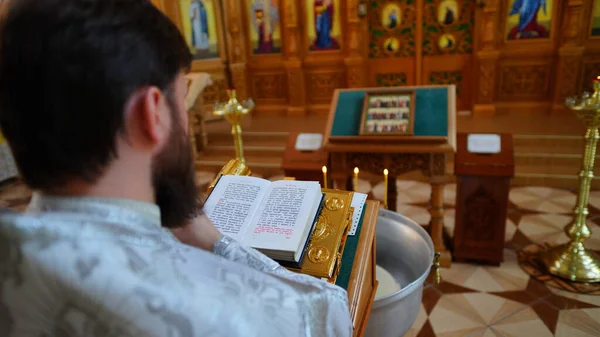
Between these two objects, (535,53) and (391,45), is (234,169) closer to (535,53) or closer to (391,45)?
(391,45)

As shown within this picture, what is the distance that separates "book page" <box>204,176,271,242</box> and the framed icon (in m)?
1.60

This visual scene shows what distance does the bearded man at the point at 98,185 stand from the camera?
20.7 inches

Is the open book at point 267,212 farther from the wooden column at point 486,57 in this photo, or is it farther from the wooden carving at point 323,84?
the wooden carving at point 323,84

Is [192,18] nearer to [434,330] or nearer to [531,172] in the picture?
[531,172]

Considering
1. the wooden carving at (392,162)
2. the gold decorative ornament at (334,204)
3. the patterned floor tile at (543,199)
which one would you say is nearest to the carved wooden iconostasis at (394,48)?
the patterned floor tile at (543,199)

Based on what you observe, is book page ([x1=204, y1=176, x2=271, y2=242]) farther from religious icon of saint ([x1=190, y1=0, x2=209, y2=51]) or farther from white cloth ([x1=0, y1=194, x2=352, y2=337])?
religious icon of saint ([x1=190, y1=0, x2=209, y2=51])

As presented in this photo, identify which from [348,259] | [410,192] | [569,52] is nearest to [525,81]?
[569,52]

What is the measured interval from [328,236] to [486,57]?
5.30 meters

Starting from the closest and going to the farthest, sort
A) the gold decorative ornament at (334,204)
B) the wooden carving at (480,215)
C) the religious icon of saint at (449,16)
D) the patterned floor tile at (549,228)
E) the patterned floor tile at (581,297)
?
the gold decorative ornament at (334,204) < the patterned floor tile at (581,297) < the wooden carving at (480,215) < the patterned floor tile at (549,228) < the religious icon of saint at (449,16)

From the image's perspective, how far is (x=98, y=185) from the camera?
1.94 ft

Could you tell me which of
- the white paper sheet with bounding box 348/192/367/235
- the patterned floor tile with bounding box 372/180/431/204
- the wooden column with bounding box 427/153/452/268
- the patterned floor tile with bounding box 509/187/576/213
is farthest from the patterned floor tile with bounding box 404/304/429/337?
the patterned floor tile with bounding box 509/187/576/213

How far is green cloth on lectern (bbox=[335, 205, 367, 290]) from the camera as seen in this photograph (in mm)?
1124

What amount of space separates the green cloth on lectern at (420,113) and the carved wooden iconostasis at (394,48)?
3.20 meters

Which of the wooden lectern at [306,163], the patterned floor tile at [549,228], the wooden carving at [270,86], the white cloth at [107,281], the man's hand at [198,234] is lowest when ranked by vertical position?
the patterned floor tile at [549,228]
